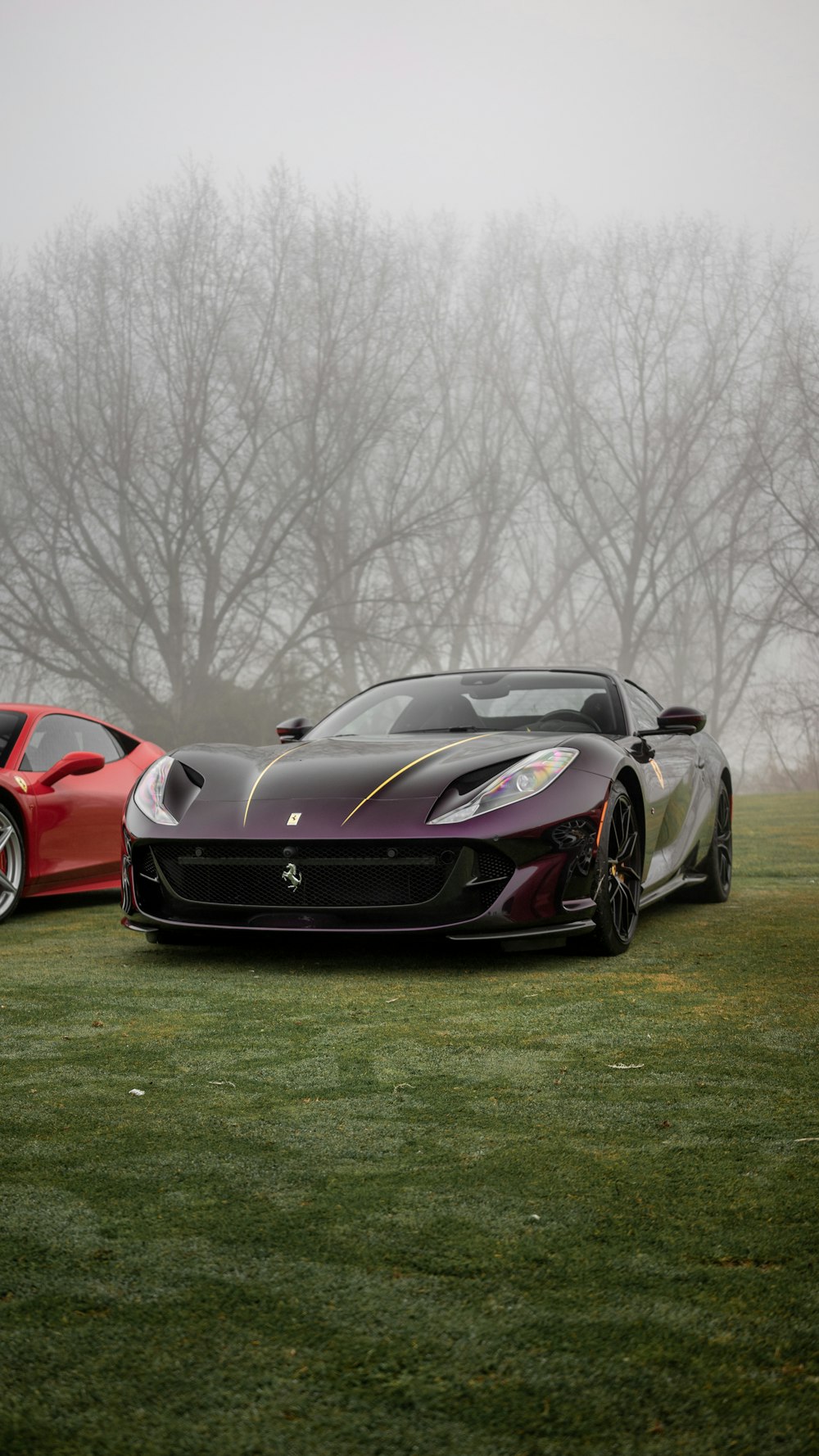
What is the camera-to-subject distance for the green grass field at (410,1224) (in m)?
1.54

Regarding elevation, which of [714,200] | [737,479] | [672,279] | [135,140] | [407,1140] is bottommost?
[407,1140]

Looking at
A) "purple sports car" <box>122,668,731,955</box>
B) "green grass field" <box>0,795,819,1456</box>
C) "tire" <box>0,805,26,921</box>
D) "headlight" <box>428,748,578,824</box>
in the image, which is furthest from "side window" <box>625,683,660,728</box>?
"tire" <box>0,805,26,921</box>

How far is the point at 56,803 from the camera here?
267 inches

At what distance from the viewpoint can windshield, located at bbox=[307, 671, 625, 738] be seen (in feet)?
19.3

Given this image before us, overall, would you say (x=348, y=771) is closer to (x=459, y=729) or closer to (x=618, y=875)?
Answer: (x=459, y=729)

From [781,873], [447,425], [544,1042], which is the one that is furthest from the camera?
[447,425]

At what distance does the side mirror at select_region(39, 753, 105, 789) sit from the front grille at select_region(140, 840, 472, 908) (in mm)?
2129

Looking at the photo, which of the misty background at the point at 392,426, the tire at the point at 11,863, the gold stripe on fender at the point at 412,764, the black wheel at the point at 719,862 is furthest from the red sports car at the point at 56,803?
the misty background at the point at 392,426

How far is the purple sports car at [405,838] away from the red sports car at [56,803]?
1.46 metres

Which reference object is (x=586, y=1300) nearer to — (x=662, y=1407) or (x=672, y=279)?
(x=662, y=1407)

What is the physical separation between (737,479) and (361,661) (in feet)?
35.0

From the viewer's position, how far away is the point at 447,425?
3228cm

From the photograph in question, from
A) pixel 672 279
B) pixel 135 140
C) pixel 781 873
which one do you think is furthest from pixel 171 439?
pixel 781 873

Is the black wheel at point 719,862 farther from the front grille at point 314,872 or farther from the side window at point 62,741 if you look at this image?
the side window at point 62,741
